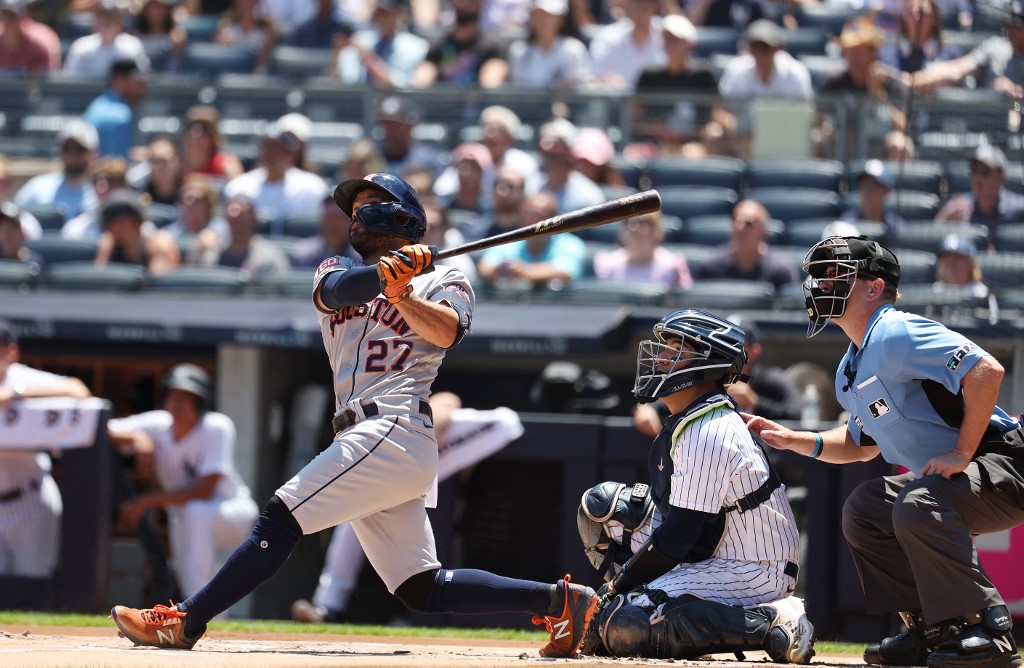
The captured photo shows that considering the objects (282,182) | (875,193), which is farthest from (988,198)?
(282,182)

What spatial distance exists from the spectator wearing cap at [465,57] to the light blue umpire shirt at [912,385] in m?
6.94

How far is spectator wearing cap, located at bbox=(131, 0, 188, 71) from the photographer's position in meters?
12.2

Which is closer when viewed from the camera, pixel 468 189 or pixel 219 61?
pixel 468 189

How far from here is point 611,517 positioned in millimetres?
4715

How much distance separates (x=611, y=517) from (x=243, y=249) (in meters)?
4.92

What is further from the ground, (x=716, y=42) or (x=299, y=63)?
(x=716, y=42)

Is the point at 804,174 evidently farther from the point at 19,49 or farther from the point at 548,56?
the point at 19,49

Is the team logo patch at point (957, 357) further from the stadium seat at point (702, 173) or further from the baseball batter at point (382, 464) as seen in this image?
the stadium seat at point (702, 173)

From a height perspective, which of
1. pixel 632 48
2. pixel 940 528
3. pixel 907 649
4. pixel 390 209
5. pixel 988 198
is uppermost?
pixel 632 48

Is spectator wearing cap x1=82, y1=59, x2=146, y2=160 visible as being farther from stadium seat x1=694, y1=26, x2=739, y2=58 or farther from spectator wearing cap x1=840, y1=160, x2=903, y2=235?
spectator wearing cap x1=840, y1=160, x2=903, y2=235

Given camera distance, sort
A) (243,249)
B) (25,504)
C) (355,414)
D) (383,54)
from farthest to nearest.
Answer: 1. (383,54)
2. (243,249)
3. (25,504)
4. (355,414)

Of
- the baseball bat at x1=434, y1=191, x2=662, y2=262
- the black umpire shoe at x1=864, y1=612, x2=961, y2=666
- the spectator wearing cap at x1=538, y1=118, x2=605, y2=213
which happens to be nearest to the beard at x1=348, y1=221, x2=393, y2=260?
the baseball bat at x1=434, y1=191, x2=662, y2=262

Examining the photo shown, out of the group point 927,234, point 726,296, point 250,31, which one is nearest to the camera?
point 726,296

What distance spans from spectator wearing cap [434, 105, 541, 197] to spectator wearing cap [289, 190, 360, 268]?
727mm
